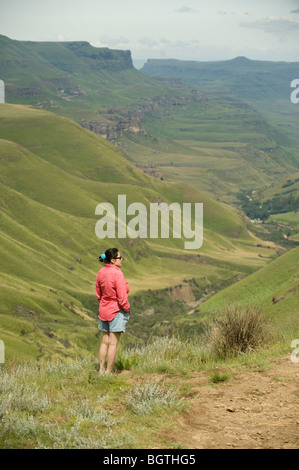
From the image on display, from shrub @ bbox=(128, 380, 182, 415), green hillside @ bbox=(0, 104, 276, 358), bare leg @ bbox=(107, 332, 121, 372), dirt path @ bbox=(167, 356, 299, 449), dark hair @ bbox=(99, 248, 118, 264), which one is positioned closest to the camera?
dirt path @ bbox=(167, 356, 299, 449)

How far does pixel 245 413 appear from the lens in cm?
866

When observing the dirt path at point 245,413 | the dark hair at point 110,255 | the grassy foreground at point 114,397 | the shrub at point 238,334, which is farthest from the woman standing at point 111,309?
the shrub at point 238,334

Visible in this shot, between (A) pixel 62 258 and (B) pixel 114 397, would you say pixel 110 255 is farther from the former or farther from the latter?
(A) pixel 62 258

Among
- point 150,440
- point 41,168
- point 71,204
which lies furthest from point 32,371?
point 41,168

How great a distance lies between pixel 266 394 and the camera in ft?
31.2

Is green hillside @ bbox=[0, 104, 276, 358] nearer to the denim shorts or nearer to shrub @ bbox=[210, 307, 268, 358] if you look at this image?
shrub @ bbox=[210, 307, 268, 358]

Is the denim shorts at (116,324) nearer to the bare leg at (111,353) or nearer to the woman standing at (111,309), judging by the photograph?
the woman standing at (111,309)

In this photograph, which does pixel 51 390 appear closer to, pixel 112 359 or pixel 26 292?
pixel 112 359

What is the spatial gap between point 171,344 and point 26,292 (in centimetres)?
8483

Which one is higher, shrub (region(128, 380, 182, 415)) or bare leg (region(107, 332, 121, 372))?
bare leg (region(107, 332, 121, 372))

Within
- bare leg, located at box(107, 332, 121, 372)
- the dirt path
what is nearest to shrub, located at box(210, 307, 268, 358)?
the dirt path

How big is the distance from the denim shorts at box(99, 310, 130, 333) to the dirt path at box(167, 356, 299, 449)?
1.81m

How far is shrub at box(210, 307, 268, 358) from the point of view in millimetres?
12711

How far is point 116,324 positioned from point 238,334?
3295mm
